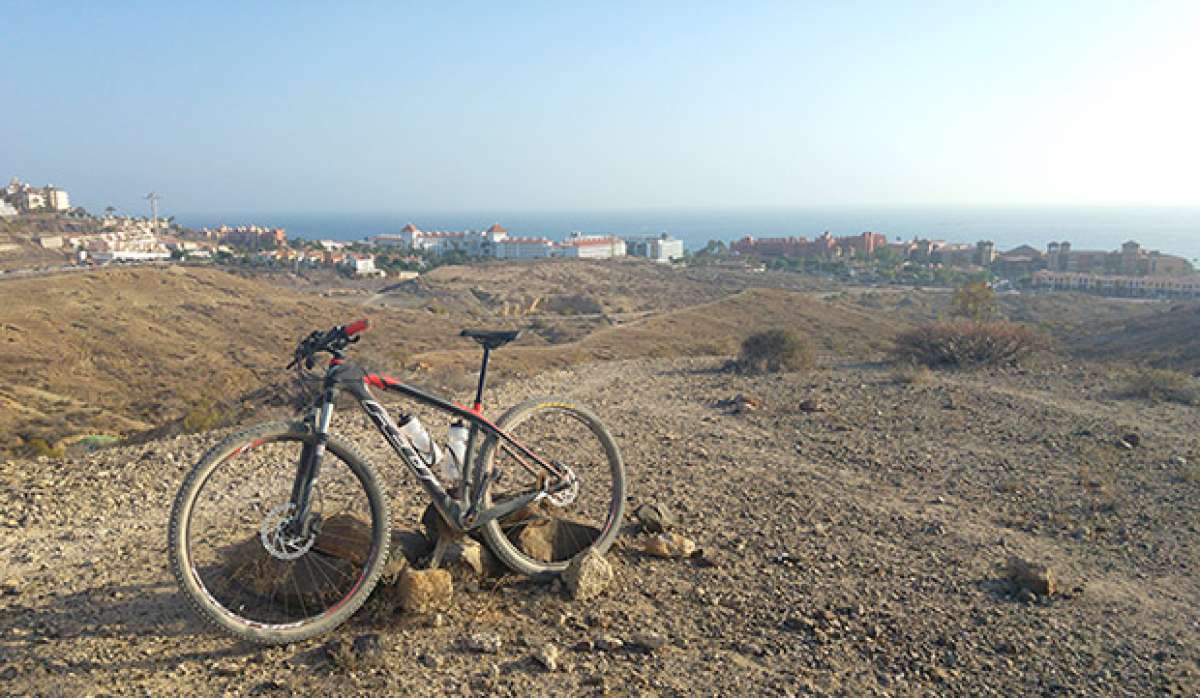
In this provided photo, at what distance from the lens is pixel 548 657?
3.69m

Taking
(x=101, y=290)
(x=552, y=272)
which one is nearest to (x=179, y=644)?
(x=101, y=290)

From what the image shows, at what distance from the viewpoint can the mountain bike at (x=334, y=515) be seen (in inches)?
143

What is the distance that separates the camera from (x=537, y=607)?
13.9ft

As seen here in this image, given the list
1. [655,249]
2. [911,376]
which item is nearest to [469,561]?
[911,376]

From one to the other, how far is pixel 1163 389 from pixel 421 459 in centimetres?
1233

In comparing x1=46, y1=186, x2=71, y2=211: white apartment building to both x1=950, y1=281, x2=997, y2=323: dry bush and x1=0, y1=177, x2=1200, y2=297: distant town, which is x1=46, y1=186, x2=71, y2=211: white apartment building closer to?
x1=0, y1=177, x2=1200, y2=297: distant town

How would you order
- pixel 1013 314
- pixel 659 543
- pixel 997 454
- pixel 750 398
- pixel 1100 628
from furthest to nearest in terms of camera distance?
pixel 1013 314
pixel 750 398
pixel 997 454
pixel 659 543
pixel 1100 628

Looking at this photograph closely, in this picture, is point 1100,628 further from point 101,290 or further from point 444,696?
point 101,290

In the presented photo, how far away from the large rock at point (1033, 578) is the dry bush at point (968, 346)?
9716 millimetres

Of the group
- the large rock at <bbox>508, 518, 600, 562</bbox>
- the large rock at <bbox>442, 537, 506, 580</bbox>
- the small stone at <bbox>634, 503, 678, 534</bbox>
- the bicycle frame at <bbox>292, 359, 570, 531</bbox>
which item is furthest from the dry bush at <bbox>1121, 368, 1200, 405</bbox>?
the large rock at <bbox>442, 537, 506, 580</bbox>

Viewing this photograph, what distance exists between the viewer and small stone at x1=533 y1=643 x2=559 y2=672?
3.67 m

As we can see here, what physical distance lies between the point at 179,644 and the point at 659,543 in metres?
2.86

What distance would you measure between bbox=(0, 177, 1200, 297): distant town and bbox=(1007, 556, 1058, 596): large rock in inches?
2857

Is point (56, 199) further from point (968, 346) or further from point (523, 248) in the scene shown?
point (968, 346)
